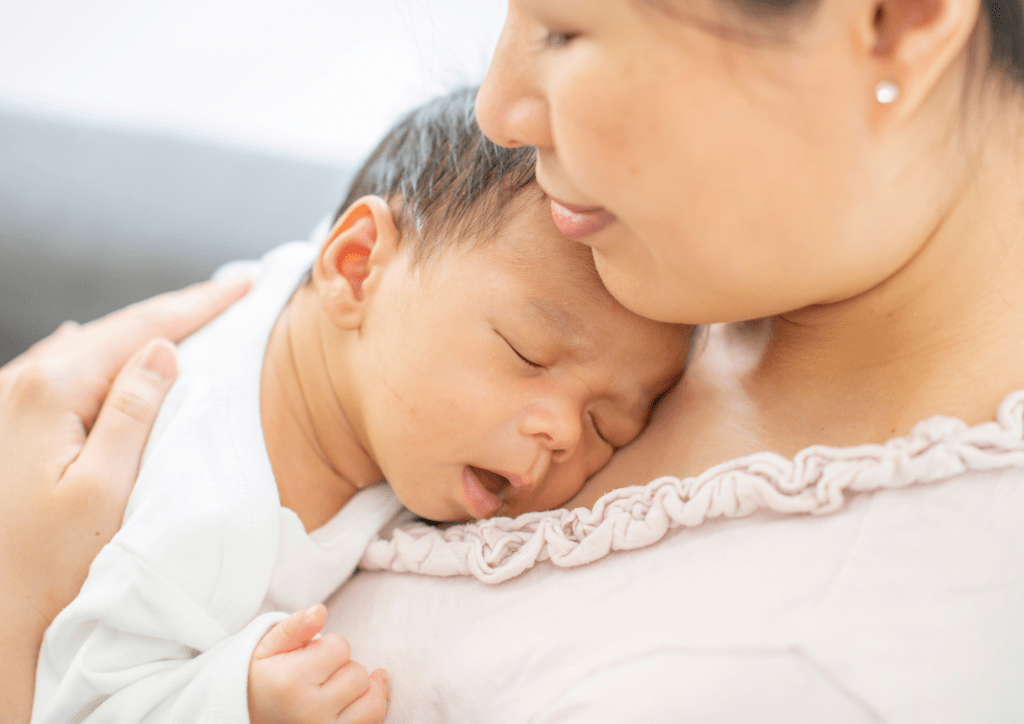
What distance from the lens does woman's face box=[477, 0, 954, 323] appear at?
60 cm

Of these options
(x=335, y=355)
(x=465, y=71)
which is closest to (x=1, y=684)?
(x=335, y=355)

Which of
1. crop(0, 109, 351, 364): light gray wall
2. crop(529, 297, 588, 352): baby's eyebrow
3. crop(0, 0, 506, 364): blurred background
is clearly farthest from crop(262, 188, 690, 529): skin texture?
crop(0, 109, 351, 364): light gray wall

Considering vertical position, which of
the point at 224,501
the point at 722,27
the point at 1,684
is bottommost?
the point at 1,684

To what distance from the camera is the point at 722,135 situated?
62 centimetres

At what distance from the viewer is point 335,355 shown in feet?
3.85

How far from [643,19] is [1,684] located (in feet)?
3.55

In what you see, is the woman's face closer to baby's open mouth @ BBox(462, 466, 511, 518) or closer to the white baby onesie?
baby's open mouth @ BBox(462, 466, 511, 518)

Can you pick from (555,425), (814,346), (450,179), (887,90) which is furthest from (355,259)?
(887,90)

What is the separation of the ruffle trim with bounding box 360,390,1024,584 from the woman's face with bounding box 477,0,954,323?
0.15 meters

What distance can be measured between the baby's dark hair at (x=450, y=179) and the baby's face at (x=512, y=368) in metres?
0.03

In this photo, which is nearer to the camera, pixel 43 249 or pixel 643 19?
pixel 643 19

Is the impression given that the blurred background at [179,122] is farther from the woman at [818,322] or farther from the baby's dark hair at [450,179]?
the woman at [818,322]

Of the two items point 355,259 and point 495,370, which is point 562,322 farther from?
point 355,259

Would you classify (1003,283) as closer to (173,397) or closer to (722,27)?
(722,27)
